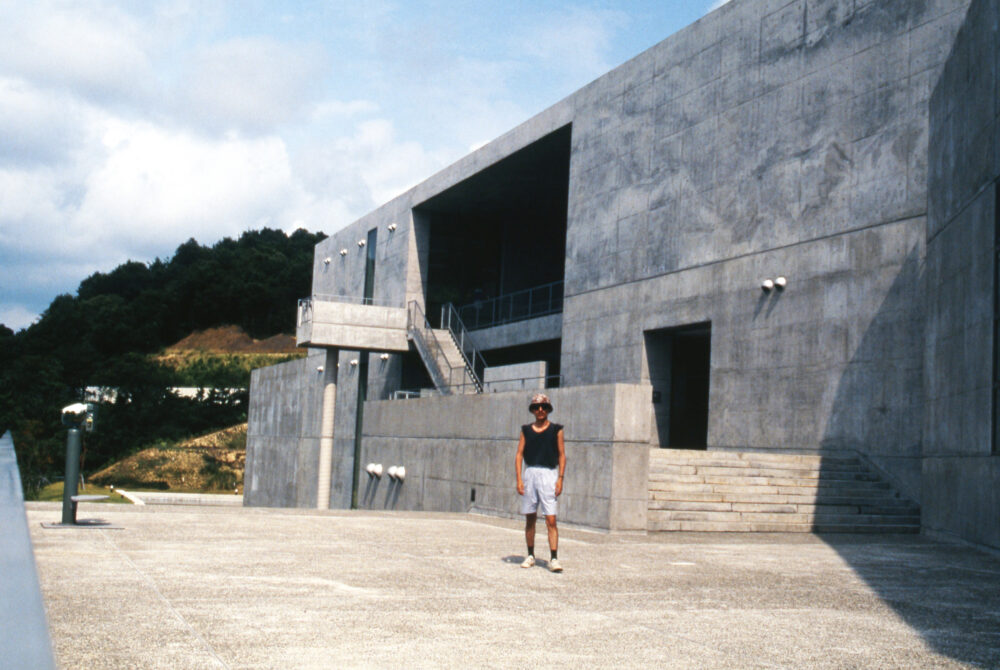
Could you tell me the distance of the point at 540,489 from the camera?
34.4 feet

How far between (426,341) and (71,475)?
23540 millimetres

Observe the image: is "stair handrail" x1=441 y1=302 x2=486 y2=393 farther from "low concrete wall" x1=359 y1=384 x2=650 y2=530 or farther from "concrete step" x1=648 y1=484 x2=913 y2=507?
"concrete step" x1=648 y1=484 x2=913 y2=507

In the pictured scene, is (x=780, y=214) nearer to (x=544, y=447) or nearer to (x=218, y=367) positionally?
(x=544, y=447)

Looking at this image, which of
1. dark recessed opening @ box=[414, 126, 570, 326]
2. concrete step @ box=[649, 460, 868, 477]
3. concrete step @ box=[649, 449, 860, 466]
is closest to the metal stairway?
dark recessed opening @ box=[414, 126, 570, 326]

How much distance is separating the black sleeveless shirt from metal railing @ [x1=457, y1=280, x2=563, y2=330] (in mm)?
21888

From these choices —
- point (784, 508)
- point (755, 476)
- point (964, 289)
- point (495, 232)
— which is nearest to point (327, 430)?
point (495, 232)

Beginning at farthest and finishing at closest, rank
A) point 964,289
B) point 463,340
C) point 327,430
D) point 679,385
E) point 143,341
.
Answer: point 143,341, point 327,430, point 463,340, point 679,385, point 964,289

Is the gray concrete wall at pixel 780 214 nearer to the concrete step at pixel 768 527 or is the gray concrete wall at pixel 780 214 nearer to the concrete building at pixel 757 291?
the concrete building at pixel 757 291

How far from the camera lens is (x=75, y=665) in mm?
5070

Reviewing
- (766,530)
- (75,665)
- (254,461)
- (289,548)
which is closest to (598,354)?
(766,530)

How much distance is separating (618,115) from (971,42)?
517 inches

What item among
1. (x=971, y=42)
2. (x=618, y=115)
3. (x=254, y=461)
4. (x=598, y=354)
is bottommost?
(x=254, y=461)

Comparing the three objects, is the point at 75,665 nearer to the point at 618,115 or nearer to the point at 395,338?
the point at 618,115

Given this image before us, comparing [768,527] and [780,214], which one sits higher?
[780,214]
